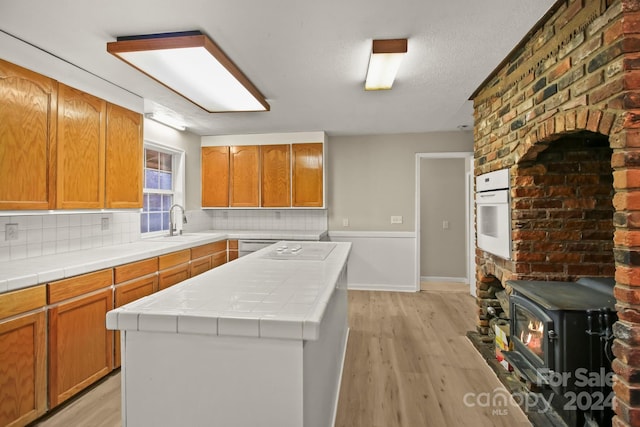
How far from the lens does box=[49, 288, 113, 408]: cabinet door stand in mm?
1927

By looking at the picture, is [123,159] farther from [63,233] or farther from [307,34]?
[307,34]

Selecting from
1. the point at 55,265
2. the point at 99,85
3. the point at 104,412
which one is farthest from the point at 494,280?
the point at 99,85

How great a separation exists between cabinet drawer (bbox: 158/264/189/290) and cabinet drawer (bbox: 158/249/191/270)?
0.05 m

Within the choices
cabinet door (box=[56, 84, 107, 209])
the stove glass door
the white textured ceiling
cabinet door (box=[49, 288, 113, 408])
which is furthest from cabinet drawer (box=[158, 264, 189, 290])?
the stove glass door

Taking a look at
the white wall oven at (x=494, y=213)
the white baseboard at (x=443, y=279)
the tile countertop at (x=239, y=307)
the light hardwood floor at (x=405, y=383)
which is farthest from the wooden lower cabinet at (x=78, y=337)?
the white baseboard at (x=443, y=279)

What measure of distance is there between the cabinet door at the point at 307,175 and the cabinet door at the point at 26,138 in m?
2.79

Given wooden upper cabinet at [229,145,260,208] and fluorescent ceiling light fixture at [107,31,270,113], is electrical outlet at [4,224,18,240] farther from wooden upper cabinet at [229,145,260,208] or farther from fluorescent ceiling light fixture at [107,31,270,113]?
wooden upper cabinet at [229,145,260,208]

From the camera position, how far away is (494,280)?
109 inches

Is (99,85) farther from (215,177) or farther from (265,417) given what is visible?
(265,417)

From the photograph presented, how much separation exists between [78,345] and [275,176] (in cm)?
304

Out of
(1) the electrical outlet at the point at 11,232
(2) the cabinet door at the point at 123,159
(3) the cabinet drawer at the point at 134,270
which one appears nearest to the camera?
(1) the electrical outlet at the point at 11,232

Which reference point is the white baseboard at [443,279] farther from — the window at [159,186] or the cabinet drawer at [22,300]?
the cabinet drawer at [22,300]

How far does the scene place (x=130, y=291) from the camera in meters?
2.49

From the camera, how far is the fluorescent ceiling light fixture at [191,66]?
1923mm
